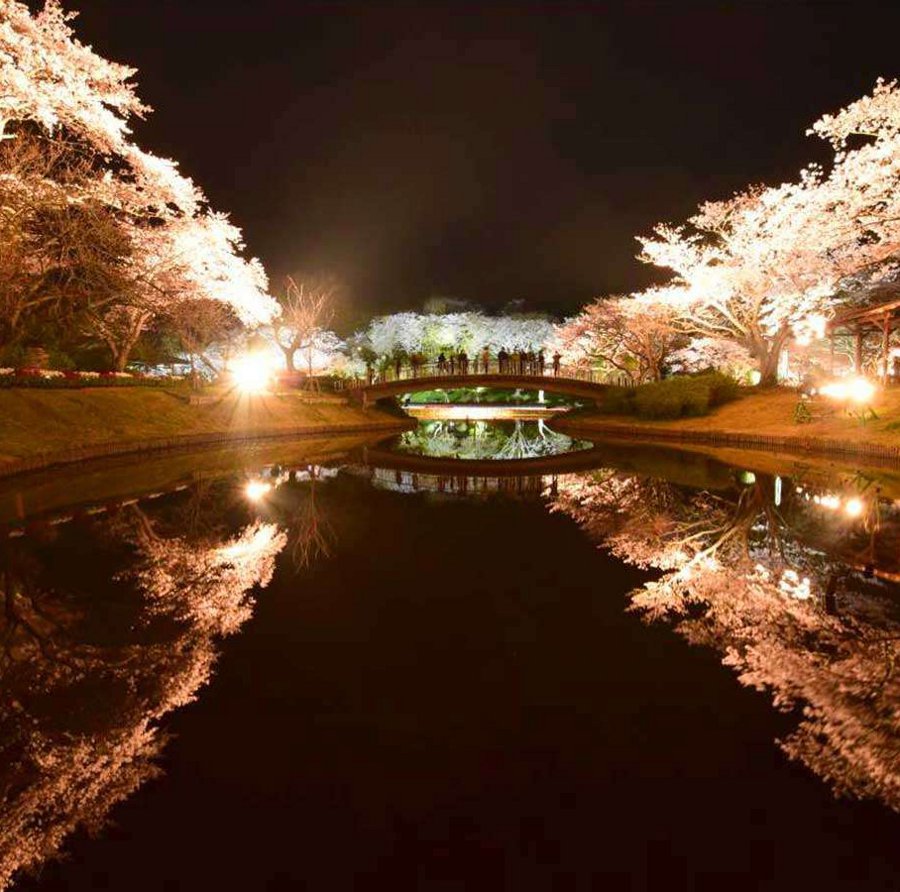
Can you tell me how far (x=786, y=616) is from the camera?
20.9ft

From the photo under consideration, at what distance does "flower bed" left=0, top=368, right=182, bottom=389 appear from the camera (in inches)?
832

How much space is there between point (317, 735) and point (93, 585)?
4.55m

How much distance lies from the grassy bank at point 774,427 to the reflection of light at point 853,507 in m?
7.50

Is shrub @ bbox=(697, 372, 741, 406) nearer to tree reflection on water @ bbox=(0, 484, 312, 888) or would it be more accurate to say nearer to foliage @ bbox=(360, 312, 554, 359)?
tree reflection on water @ bbox=(0, 484, 312, 888)

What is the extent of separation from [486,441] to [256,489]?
620 inches

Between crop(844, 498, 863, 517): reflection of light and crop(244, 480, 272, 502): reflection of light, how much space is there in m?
11.2

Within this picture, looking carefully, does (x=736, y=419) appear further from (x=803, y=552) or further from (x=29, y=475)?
(x=29, y=475)

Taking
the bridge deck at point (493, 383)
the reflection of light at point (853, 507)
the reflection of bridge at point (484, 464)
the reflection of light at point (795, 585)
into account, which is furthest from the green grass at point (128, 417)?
the reflection of light at point (853, 507)

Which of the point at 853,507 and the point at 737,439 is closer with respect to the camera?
the point at 853,507

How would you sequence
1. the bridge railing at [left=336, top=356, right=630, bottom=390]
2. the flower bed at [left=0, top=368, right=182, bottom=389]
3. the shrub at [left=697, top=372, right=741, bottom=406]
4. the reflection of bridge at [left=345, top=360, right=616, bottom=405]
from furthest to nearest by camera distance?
the bridge railing at [left=336, top=356, right=630, bottom=390], the reflection of bridge at [left=345, top=360, right=616, bottom=405], the shrub at [left=697, top=372, right=741, bottom=406], the flower bed at [left=0, top=368, right=182, bottom=389]

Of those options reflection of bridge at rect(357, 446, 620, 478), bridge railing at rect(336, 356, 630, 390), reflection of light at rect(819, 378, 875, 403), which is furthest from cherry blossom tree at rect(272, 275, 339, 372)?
reflection of light at rect(819, 378, 875, 403)

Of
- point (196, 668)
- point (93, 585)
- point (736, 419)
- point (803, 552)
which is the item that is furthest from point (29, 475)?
point (736, 419)

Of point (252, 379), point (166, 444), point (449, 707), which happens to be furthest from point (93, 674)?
point (252, 379)

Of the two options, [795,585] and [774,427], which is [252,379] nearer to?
[774,427]
